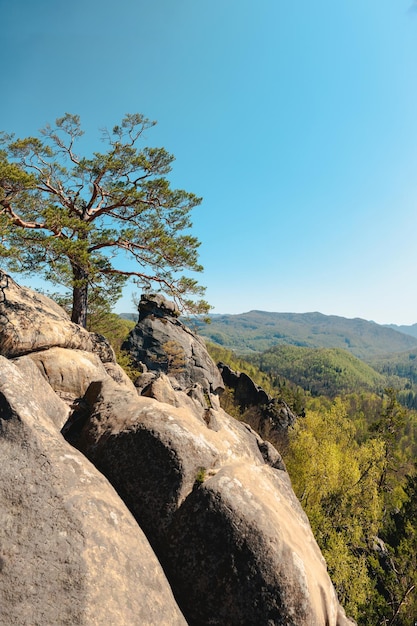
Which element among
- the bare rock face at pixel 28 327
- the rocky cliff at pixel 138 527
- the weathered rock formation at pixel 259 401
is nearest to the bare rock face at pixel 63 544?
the rocky cliff at pixel 138 527

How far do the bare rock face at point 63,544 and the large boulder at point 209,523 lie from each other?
0.63 m

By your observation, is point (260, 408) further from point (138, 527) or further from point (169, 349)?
point (138, 527)

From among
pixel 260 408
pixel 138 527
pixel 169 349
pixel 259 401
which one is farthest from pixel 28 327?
pixel 259 401

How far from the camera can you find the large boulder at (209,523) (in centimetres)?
676

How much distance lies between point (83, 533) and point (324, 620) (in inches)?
244

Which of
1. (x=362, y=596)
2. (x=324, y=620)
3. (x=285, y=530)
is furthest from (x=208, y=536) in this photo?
(x=362, y=596)

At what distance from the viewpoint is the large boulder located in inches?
266

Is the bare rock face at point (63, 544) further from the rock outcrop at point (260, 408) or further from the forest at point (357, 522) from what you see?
the rock outcrop at point (260, 408)

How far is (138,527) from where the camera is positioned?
7.09 metres

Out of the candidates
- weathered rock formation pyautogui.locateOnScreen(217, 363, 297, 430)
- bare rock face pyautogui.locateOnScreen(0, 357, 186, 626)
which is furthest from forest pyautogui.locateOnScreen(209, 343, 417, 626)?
bare rock face pyautogui.locateOnScreen(0, 357, 186, 626)

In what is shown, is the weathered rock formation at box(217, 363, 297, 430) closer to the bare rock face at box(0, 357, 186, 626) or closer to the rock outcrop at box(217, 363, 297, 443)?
the rock outcrop at box(217, 363, 297, 443)

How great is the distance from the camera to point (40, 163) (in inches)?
896

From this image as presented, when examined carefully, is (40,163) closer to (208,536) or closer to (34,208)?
(34,208)

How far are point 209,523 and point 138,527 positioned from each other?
1.56 metres
